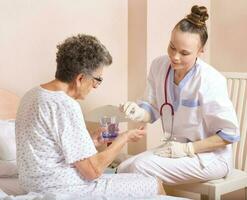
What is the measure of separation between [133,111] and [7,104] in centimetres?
70

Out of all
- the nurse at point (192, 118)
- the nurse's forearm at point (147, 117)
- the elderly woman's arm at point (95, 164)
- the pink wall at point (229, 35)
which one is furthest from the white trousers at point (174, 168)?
the pink wall at point (229, 35)

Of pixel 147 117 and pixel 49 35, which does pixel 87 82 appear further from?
pixel 49 35

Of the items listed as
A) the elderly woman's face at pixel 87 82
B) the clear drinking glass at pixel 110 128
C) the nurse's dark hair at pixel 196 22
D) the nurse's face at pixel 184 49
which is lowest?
the clear drinking glass at pixel 110 128

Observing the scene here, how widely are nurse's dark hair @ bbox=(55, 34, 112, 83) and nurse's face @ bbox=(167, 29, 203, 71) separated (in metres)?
0.49

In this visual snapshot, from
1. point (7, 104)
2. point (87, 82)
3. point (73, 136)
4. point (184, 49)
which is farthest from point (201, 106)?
point (7, 104)

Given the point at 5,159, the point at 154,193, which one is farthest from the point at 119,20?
the point at 154,193

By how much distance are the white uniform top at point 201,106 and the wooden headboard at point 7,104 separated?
0.78m

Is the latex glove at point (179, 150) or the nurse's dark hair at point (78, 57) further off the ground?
the nurse's dark hair at point (78, 57)

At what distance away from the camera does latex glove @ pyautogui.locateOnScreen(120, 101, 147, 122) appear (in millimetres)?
2483

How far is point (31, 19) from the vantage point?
2859 mm

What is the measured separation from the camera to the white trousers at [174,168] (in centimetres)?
231

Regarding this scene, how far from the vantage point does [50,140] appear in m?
1.86

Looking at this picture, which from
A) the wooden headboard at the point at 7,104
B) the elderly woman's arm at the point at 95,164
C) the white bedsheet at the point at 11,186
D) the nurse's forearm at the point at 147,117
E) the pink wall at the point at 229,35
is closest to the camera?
the elderly woman's arm at the point at 95,164

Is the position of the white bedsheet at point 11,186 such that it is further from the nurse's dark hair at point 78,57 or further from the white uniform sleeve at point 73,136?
the nurse's dark hair at point 78,57
